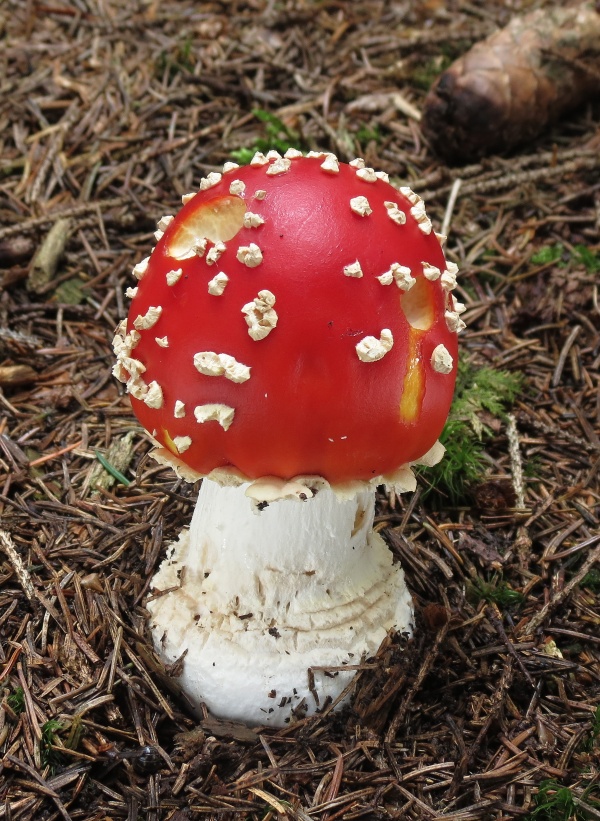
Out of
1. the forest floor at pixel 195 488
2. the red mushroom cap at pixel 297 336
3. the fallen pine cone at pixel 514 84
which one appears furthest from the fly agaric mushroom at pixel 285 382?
the fallen pine cone at pixel 514 84

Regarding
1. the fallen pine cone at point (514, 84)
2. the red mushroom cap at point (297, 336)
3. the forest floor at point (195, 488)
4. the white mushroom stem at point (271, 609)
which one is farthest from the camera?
the fallen pine cone at point (514, 84)

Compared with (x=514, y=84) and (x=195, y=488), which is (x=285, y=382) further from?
(x=514, y=84)

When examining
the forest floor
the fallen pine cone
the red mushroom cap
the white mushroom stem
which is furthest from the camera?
the fallen pine cone

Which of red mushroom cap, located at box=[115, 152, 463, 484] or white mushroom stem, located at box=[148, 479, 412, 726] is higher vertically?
red mushroom cap, located at box=[115, 152, 463, 484]

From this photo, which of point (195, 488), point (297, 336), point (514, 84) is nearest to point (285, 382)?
point (297, 336)

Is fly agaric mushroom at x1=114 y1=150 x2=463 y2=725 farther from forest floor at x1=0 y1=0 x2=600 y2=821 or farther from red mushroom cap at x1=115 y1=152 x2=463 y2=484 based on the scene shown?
forest floor at x1=0 y1=0 x2=600 y2=821

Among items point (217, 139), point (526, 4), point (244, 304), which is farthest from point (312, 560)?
point (526, 4)

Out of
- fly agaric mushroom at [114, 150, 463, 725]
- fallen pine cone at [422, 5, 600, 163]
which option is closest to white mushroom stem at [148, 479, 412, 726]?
fly agaric mushroom at [114, 150, 463, 725]

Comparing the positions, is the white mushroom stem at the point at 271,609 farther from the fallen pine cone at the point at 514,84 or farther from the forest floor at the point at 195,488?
the fallen pine cone at the point at 514,84
